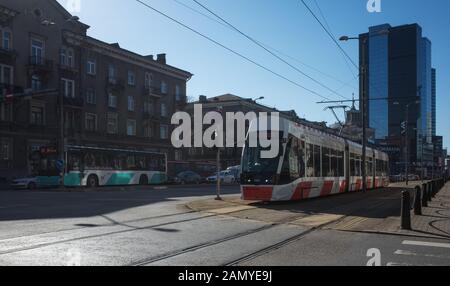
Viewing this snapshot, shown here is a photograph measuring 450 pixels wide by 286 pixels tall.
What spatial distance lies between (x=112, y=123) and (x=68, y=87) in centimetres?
833

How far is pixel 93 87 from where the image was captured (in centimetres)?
5984

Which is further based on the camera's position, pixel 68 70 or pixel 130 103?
pixel 130 103

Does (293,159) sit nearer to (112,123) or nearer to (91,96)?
(91,96)

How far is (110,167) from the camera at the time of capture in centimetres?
4209

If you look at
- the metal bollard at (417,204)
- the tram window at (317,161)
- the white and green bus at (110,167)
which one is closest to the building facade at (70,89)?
the white and green bus at (110,167)

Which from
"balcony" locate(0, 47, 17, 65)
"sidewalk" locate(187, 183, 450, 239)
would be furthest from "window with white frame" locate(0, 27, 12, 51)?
"sidewalk" locate(187, 183, 450, 239)

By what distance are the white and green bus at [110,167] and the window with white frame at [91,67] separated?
1558 centimetres

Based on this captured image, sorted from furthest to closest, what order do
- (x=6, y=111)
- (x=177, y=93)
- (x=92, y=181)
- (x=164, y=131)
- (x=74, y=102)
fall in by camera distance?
1. (x=177, y=93)
2. (x=164, y=131)
3. (x=74, y=102)
4. (x=6, y=111)
5. (x=92, y=181)

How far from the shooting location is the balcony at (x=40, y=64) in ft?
166

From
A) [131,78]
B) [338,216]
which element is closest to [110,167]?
[131,78]

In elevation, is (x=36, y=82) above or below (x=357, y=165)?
above

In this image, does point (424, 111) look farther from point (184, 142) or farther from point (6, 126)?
point (6, 126)
